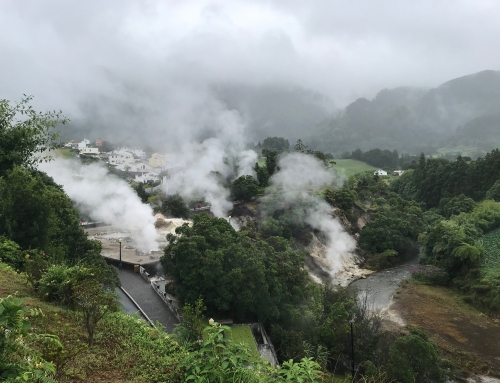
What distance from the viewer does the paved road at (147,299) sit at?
14.1m

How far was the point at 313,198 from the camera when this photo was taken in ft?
111

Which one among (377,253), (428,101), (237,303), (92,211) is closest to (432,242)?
(377,253)

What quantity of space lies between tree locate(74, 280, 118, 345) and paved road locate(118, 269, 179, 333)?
280 inches

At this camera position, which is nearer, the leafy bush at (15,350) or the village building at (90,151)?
the leafy bush at (15,350)

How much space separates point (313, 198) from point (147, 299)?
20394mm

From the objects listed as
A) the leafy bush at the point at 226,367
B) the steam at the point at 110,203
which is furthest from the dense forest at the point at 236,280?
the steam at the point at 110,203

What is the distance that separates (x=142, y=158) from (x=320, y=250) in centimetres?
3956

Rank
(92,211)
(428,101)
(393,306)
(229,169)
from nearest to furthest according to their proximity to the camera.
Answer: (393,306)
(92,211)
(229,169)
(428,101)

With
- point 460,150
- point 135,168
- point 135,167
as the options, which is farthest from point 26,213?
point 460,150

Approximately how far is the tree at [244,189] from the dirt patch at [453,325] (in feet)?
48.5

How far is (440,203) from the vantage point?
154 feet

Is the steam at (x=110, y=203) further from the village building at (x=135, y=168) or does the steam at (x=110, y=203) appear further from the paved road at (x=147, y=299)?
the village building at (x=135, y=168)

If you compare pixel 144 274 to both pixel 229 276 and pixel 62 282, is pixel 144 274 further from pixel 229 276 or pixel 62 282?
pixel 62 282

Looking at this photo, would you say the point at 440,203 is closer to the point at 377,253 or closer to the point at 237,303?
the point at 377,253
